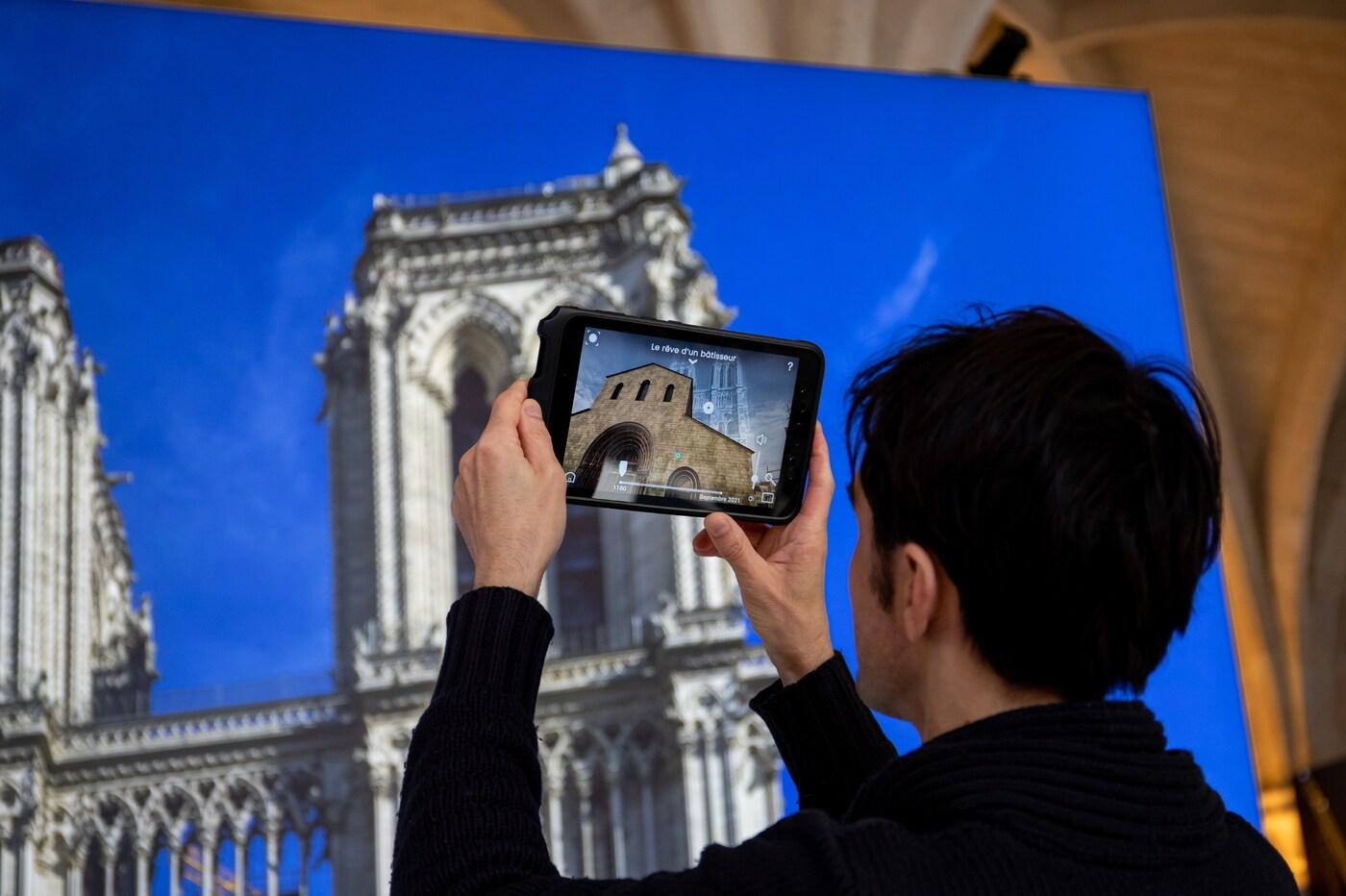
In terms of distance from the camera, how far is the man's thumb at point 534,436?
1.85m

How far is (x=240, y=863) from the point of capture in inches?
173

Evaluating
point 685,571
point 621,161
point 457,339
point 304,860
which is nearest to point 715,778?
point 685,571

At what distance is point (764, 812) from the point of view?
16.4ft

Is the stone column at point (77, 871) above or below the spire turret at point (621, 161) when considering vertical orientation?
below

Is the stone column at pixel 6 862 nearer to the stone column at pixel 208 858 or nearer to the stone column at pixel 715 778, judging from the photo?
the stone column at pixel 208 858

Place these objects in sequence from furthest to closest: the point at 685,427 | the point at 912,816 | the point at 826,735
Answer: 1. the point at 685,427
2. the point at 826,735
3. the point at 912,816

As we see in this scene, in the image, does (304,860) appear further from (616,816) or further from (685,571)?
(685,571)

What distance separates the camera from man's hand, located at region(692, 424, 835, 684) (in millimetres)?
2104

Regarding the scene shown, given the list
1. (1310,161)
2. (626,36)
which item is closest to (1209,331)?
(1310,161)

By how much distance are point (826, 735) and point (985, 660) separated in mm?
481

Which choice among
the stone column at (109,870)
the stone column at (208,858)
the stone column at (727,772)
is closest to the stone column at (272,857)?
the stone column at (208,858)

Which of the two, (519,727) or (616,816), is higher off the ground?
(616,816)

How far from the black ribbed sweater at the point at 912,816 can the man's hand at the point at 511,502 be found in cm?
5

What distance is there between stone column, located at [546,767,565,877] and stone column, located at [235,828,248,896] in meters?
1.09
